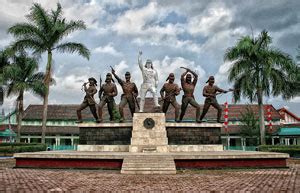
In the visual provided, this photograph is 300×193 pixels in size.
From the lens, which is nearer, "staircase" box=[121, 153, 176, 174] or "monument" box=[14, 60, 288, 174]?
"staircase" box=[121, 153, 176, 174]

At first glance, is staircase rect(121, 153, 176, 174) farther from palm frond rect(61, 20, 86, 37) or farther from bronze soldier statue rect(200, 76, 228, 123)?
palm frond rect(61, 20, 86, 37)

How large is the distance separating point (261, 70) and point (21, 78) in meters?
20.2

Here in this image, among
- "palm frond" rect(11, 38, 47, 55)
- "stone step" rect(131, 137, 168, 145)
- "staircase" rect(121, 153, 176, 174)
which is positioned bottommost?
"staircase" rect(121, 153, 176, 174)

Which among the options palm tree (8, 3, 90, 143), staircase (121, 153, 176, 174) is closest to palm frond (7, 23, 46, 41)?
Result: palm tree (8, 3, 90, 143)

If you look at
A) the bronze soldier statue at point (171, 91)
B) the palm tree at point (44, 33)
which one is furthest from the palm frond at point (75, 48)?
the bronze soldier statue at point (171, 91)

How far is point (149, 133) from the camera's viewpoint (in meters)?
16.7

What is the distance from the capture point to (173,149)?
16922mm

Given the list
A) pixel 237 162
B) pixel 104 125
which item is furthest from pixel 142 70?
pixel 237 162

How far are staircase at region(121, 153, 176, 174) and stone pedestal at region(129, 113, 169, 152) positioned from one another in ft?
10.7

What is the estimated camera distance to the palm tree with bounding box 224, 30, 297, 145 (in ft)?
86.7

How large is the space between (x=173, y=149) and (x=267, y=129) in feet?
83.1

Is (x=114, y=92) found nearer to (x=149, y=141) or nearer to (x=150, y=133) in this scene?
(x=150, y=133)

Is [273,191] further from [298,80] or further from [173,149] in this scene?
[298,80]

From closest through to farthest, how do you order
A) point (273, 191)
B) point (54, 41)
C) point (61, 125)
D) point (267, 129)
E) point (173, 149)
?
point (273, 191), point (173, 149), point (54, 41), point (267, 129), point (61, 125)
